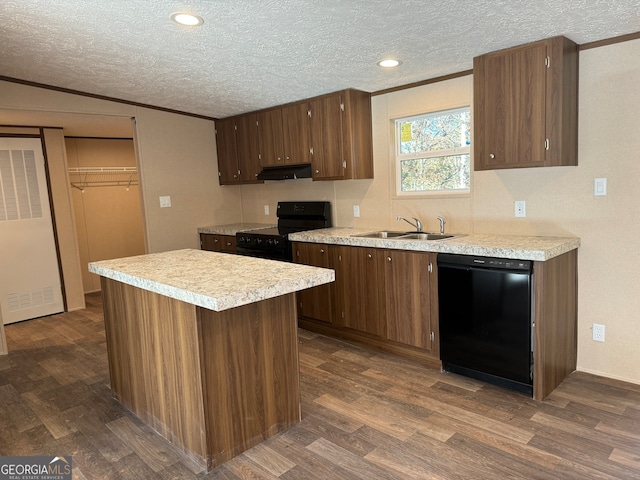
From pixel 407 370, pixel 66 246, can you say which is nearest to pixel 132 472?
pixel 407 370

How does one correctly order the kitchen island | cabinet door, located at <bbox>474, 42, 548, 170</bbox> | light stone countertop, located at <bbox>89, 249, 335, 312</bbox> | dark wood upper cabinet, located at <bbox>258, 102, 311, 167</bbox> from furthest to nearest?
dark wood upper cabinet, located at <bbox>258, 102, 311, 167</bbox> < cabinet door, located at <bbox>474, 42, 548, 170</bbox> < the kitchen island < light stone countertop, located at <bbox>89, 249, 335, 312</bbox>

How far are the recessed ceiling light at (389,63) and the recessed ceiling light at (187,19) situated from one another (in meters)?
1.28

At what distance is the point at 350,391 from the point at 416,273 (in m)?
0.94

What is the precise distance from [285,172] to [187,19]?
2.09 meters

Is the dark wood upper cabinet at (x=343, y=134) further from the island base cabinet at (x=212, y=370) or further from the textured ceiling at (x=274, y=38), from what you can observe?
the island base cabinet at (x=212, y=370)

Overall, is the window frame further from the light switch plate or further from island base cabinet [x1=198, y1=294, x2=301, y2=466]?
island base cabinet [x1=198, y1=294, x2=301, y2=466]

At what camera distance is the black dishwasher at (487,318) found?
2695 mm

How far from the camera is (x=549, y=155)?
2.77 meters

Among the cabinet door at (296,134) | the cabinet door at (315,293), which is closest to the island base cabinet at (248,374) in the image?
the cabinet door at (315,293)

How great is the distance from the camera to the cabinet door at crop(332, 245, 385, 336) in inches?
138

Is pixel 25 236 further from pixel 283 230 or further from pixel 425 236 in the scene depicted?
pixel 425 236

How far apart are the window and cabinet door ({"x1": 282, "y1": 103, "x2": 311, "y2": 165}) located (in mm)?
882

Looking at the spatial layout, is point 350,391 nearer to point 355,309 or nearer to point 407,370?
point 407,370

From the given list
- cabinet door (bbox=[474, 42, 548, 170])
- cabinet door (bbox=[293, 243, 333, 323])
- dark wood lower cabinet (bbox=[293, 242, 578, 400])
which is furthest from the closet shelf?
cabinet door (bbox=[474, 42, 548, 170])
